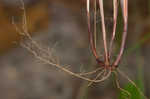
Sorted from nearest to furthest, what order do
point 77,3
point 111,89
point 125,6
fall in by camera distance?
point 125,6, point 111,89, point 77,3

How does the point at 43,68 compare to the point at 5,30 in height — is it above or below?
below

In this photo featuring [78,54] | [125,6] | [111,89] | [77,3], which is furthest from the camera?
[77,3]

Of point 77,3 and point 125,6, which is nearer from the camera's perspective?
point 125,6

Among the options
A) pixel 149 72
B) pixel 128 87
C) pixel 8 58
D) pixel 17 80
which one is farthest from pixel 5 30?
pixel 128 87

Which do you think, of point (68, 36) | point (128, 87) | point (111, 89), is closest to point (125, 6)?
point (128, 87)

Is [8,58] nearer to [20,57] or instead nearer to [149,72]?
[20,57]

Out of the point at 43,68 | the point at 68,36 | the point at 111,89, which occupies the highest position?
the point at 68,36
